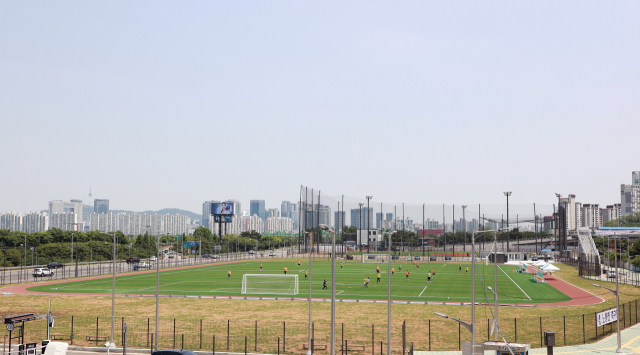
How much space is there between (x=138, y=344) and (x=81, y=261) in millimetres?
101161

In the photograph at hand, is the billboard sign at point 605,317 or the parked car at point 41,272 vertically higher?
the billboard sign at point 605,317

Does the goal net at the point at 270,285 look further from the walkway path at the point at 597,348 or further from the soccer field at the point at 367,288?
the walkway path at the point at 597,348

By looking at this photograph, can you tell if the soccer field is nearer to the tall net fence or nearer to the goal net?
the goal net

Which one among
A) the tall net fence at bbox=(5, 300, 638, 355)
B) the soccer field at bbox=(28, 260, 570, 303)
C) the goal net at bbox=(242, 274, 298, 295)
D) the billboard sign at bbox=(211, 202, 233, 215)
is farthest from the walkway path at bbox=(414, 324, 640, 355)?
the billboard sign at bbox=(211, 202, 233, 215)

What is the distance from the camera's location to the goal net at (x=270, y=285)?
63875 mm

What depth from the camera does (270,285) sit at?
69.2 meters

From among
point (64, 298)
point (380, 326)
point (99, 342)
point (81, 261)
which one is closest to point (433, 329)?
point (380, 326)

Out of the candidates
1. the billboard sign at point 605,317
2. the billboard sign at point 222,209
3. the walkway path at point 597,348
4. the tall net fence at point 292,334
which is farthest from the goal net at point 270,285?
the billboard sign at point 222,209

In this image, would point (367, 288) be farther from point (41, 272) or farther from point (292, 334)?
point (41, 272)

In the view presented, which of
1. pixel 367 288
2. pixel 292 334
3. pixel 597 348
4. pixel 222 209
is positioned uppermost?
pixel 222 209

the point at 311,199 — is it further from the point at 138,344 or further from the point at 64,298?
the point at 138,344

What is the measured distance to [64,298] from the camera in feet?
192

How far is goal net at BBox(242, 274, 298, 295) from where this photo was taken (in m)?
63.9

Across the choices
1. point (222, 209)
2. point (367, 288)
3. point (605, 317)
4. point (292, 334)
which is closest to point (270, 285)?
point (367, 288)
